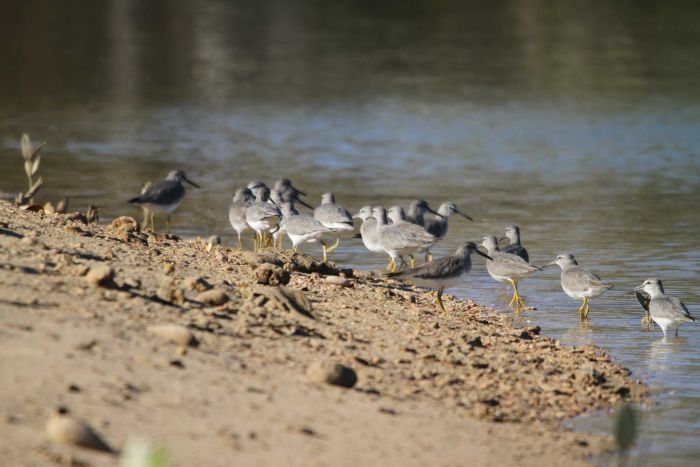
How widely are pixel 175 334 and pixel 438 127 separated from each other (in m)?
20.1

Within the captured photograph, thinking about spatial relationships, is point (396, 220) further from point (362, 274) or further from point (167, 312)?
point (167, 312)

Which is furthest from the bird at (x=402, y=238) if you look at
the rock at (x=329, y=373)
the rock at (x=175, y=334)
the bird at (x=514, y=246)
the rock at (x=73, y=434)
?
the rock at (x=73, y=434)

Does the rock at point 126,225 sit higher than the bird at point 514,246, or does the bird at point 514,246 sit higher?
the rock at point 126,225

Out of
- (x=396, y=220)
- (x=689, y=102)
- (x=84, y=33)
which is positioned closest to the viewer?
(x=396, y=220)

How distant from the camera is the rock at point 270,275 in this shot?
10062mm

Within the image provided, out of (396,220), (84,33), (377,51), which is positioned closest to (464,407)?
(396,220)

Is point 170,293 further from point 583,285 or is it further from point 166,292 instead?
point 583,285

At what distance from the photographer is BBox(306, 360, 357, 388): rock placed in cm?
750

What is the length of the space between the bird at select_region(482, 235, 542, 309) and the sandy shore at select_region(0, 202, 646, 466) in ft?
5.01

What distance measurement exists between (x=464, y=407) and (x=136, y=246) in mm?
3959

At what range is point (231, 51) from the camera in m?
44.3

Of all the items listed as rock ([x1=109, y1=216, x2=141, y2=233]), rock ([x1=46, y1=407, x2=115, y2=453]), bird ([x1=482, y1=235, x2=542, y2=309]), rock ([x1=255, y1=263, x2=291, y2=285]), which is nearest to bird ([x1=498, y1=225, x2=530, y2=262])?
bird ([x1=482, y1=235, x2=542, y2=309])

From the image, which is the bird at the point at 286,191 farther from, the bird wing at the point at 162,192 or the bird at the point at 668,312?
the bird at the point at 668,312

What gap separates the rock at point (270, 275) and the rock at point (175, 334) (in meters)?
2.39
